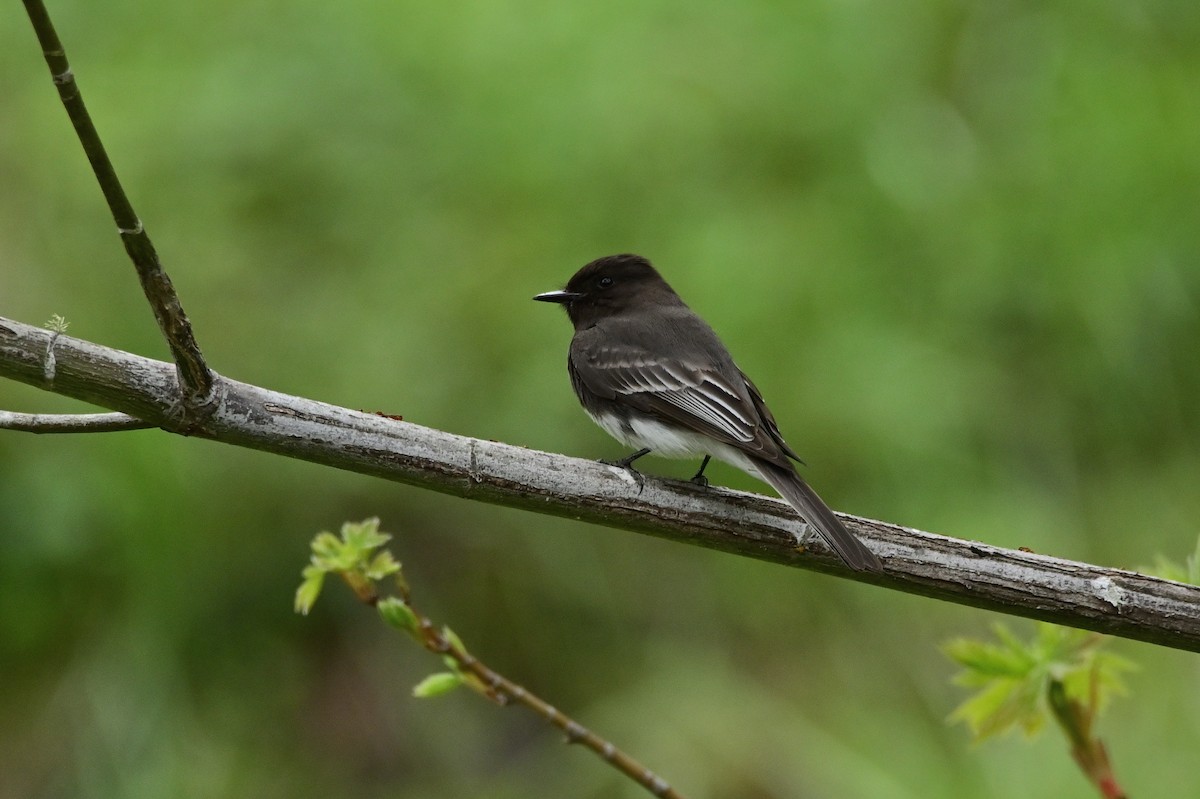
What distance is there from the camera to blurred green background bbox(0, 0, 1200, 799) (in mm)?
4207

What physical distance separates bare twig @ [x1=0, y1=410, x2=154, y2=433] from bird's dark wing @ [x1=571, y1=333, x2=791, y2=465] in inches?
56.4

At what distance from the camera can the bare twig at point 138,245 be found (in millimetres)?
1712

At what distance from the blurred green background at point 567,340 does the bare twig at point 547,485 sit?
1756mm

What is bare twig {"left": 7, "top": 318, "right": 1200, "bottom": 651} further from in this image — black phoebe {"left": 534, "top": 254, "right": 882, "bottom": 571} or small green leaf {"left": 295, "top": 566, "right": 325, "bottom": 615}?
black phoebe {"left": 534, "top": 254, "right": 882, "bottom": 571}

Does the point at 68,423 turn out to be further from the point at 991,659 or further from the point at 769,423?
the point at 769,423

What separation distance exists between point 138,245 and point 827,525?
4.41ft

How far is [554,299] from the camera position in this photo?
4.10 metres

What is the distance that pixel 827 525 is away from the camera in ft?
7.99

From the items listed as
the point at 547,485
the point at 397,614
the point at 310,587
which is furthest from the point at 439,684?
the point at 547,485

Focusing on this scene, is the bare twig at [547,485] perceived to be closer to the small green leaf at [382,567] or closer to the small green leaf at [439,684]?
the small green leaf at [382,567]

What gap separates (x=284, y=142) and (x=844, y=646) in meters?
3.15

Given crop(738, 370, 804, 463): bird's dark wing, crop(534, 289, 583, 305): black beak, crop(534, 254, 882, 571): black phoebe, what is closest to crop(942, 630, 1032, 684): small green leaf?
crop(534, 254, 882, 571): black phoebe

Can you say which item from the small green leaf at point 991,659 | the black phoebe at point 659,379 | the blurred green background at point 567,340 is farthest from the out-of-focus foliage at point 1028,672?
the blurred green background at point 567,340

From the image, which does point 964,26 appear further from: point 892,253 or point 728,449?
point 728,449
